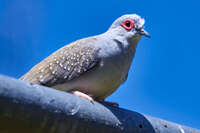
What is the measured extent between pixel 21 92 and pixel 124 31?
101 inches

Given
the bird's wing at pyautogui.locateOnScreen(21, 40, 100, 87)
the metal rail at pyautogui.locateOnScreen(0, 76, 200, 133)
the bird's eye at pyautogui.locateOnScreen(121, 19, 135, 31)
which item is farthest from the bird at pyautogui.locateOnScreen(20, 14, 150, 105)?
the metal rail at pyautogui.locateOnScreen(0, 76, 200, 133)

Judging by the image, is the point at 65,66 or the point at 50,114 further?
the point at 65,66

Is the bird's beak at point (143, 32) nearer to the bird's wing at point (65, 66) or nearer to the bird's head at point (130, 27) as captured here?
the bird's head at point (130, 27)

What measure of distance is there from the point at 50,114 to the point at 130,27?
2535 millimetres

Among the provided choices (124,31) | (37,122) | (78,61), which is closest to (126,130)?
(37,122)

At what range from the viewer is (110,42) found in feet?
12.3

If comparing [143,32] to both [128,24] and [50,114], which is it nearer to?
[128,24]

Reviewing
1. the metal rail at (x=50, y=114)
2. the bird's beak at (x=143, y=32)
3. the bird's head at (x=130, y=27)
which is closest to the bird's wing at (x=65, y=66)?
the bird's head at (x=130, y=27)

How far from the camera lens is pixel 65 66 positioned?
362 centimetres

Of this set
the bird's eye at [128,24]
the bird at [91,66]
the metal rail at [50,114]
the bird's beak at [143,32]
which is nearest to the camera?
the metal rail at [50,114]

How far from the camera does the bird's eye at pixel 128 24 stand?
411cm

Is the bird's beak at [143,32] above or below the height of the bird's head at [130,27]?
below

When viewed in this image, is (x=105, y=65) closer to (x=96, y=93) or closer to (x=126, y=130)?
(x=96, y=93)

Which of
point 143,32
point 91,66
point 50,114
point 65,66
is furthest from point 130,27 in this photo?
point 50,114
